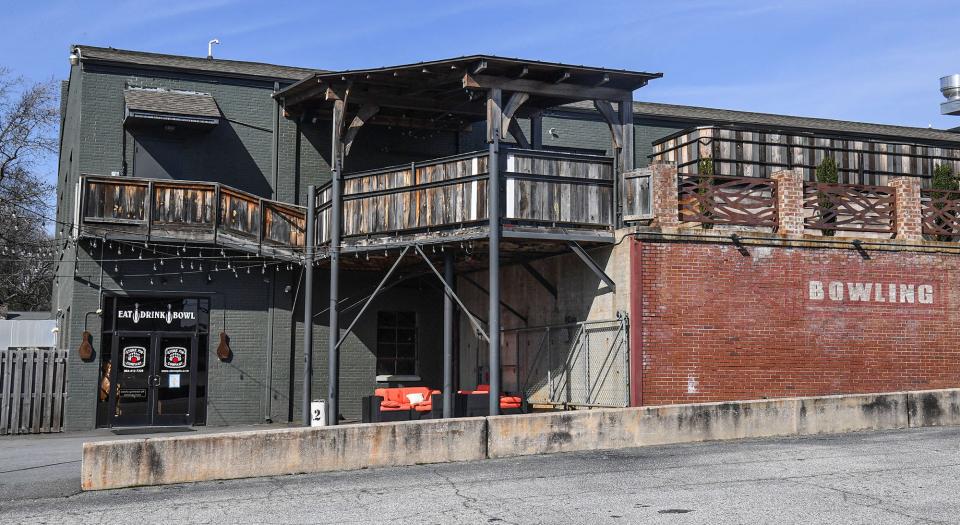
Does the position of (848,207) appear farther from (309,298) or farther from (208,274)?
(208,274)

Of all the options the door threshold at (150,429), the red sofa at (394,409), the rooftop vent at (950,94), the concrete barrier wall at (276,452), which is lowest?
the door threshold at (150,429)

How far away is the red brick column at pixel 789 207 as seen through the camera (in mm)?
21375

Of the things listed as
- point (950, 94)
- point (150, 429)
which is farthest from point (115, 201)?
point (950, 94)

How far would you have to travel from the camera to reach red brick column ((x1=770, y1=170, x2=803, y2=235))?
21375 millimetres

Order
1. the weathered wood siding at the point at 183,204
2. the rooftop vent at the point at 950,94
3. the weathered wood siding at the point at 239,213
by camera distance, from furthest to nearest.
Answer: the rooftop vent at the point at 950,94, the weathered wood siding at the point at 239,213, the weathered wood siding at the point at 183,204

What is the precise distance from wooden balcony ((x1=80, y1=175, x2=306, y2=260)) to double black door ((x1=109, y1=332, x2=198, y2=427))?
8.71ft

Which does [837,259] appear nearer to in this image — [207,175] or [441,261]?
[441,261]

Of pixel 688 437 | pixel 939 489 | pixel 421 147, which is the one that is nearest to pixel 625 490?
pixel 939 489

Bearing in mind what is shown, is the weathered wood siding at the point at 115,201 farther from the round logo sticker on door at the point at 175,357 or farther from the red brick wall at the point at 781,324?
the red brick wall at the point at 781,324

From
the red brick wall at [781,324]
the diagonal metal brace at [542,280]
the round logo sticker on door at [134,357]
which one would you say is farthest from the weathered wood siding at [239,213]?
the red brick wall at [781,324]

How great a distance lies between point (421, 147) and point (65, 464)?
44.2ft

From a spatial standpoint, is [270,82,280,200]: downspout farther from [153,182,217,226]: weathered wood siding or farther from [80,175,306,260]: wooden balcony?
[153,182,217,226]: weathered wood siding

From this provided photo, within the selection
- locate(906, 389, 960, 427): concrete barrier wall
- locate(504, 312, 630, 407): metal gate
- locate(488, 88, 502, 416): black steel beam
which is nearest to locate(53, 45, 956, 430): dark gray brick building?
locate(504, 312, 630, 407): metal gate

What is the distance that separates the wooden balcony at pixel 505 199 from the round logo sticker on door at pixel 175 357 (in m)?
5.71
